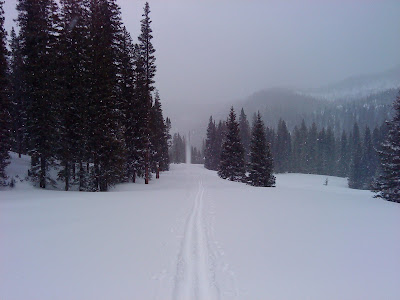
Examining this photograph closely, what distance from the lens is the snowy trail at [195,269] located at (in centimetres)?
438

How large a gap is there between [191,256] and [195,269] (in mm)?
810

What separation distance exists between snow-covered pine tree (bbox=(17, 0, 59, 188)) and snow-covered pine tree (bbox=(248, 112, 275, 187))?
25.4 meters

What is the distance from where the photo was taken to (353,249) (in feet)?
22.4

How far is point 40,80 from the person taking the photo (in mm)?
18844

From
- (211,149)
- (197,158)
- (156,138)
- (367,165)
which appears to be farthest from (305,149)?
(197,158)

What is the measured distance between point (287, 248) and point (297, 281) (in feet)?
→ 6.97

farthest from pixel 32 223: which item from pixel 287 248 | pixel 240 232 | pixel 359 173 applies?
pixel 359 173

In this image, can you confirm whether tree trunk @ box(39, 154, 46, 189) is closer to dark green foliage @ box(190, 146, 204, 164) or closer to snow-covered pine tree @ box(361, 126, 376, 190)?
snow-covered pine tree @ box(361, 126, 376, 190)

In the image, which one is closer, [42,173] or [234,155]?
[42,173]

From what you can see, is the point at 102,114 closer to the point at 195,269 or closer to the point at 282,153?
the point at 195,269

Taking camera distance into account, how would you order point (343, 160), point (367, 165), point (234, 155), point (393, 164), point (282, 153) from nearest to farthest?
point (393, 164), point (234, 155), point (367, 165), point (282, 153), point (343, 160)

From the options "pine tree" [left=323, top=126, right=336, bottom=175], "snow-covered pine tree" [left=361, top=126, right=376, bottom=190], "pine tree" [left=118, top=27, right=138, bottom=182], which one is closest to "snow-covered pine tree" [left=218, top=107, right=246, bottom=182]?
"pine tree" [left=118, top=27, right=138, bottom=182]

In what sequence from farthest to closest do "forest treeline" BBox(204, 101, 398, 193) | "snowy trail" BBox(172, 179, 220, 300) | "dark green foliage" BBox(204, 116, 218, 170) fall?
"forest treeline" BBox(204, 101, 398, 193) < "dark green foliage" BBox(204, 116, 218, 170) < "snowy trail" BBox(172, 179, 220, 300)

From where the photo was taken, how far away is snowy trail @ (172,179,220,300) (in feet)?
14.4
